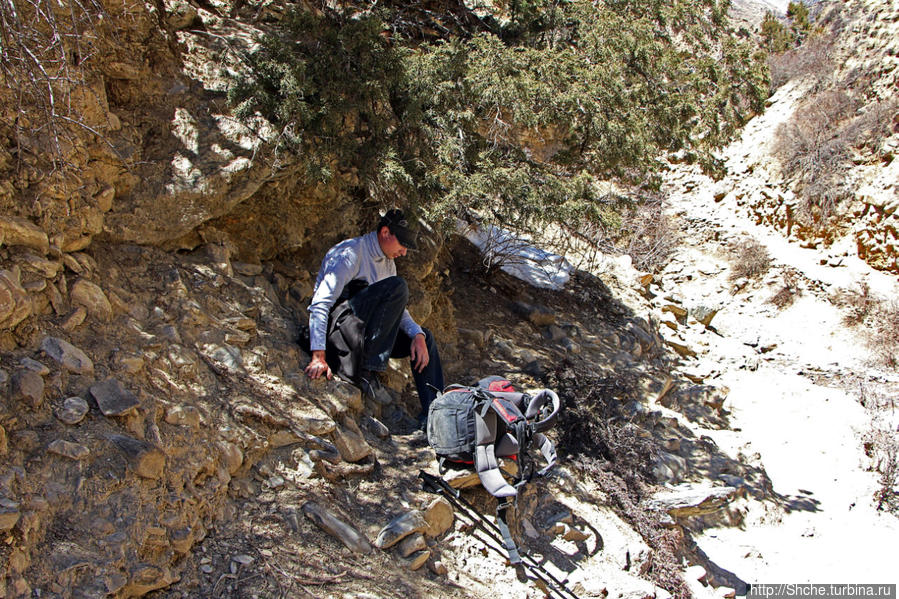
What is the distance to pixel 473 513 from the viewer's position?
3352mm

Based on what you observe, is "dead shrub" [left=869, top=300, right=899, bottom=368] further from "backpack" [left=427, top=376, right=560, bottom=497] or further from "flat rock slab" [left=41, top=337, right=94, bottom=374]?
"flat rock slab" [left=41, top=337, right=94, bottom=374]

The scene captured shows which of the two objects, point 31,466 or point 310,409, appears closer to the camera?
point 31,466

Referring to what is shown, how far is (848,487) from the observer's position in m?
5.71

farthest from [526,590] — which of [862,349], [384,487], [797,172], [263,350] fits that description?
[797,172]

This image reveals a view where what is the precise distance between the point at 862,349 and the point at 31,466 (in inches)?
382

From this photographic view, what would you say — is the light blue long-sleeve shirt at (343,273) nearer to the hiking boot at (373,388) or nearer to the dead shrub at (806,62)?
the hiking boot at (373,388)

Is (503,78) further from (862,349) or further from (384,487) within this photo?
(862,349)

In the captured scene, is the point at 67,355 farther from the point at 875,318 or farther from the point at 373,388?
the point at 875,318

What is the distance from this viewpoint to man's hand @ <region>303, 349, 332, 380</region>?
3420 millimetres

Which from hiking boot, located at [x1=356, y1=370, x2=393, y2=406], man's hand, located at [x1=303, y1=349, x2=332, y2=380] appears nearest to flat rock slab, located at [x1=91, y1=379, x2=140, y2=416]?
man's hand, located at [x1=303, y1=349, x2=332, y2=380]

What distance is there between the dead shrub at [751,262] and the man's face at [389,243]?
8.20 metres

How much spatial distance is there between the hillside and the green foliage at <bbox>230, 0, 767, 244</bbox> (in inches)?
2.2

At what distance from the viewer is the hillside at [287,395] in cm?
235

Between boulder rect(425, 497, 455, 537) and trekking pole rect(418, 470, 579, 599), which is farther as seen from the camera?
trekking pole rect(418, 470, 579, 599)
